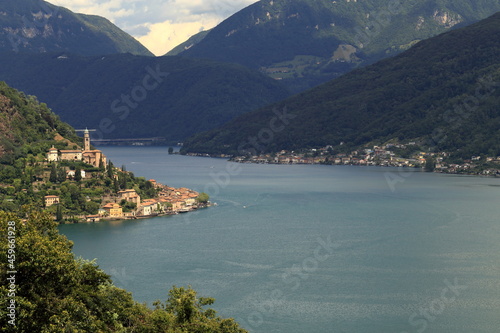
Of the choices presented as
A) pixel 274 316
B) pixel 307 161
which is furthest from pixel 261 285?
pixel 307 161

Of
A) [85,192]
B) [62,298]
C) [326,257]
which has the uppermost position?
[62,298]

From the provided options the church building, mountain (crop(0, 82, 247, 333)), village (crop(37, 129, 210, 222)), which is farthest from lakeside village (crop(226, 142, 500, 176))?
mountain (crop(0, 82, 247, 333))

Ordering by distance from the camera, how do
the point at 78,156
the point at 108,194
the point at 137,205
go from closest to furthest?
1. the point at 137,205
2. the point at 108,194
3. the point at 78,156

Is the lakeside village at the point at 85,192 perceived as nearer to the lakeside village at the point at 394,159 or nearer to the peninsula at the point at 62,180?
the peninsula at the point at 62,180

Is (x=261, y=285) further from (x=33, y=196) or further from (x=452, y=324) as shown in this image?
(x=33, y=196)

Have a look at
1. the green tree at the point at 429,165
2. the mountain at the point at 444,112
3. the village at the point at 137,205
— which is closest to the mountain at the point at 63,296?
the village at the point at 137,205

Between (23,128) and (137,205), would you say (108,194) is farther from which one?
(23,128)

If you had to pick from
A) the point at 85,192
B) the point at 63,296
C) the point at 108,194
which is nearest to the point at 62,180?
the point at 85,192
